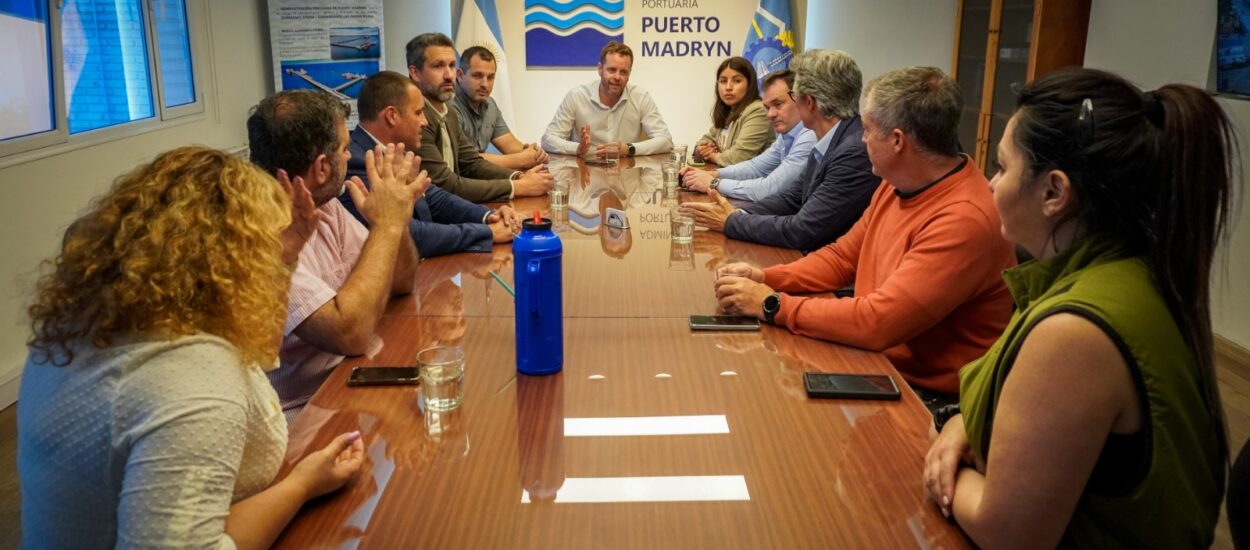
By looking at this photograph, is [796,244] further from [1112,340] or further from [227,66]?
[227,66]

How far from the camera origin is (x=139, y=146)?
4453mm

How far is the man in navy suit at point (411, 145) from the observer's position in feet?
8.68

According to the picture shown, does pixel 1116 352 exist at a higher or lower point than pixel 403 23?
lower

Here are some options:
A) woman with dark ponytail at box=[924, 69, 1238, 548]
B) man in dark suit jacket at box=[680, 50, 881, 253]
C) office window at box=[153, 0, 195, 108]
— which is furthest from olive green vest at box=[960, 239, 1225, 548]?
office window at box=[153, 0, 195, 108]

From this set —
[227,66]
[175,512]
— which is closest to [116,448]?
[175,512]

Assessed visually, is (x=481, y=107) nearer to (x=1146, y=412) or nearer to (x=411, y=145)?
(x=411, y=145)

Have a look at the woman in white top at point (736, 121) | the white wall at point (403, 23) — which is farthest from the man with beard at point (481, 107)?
the white wall at point (403, 23)

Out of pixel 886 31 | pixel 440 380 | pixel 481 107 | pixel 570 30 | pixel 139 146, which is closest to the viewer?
pixel 440 380

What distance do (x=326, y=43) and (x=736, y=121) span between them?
9.38 ft

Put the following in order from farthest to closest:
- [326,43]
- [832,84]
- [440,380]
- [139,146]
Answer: [326,43] < [139,146] < [832,84] < [440,380]

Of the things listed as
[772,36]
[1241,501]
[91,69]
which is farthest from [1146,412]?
[772,36]

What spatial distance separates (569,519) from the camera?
1.16 m

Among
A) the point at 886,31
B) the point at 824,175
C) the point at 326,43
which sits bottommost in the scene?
the point at 824,175

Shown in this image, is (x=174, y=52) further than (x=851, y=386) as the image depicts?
Yes
